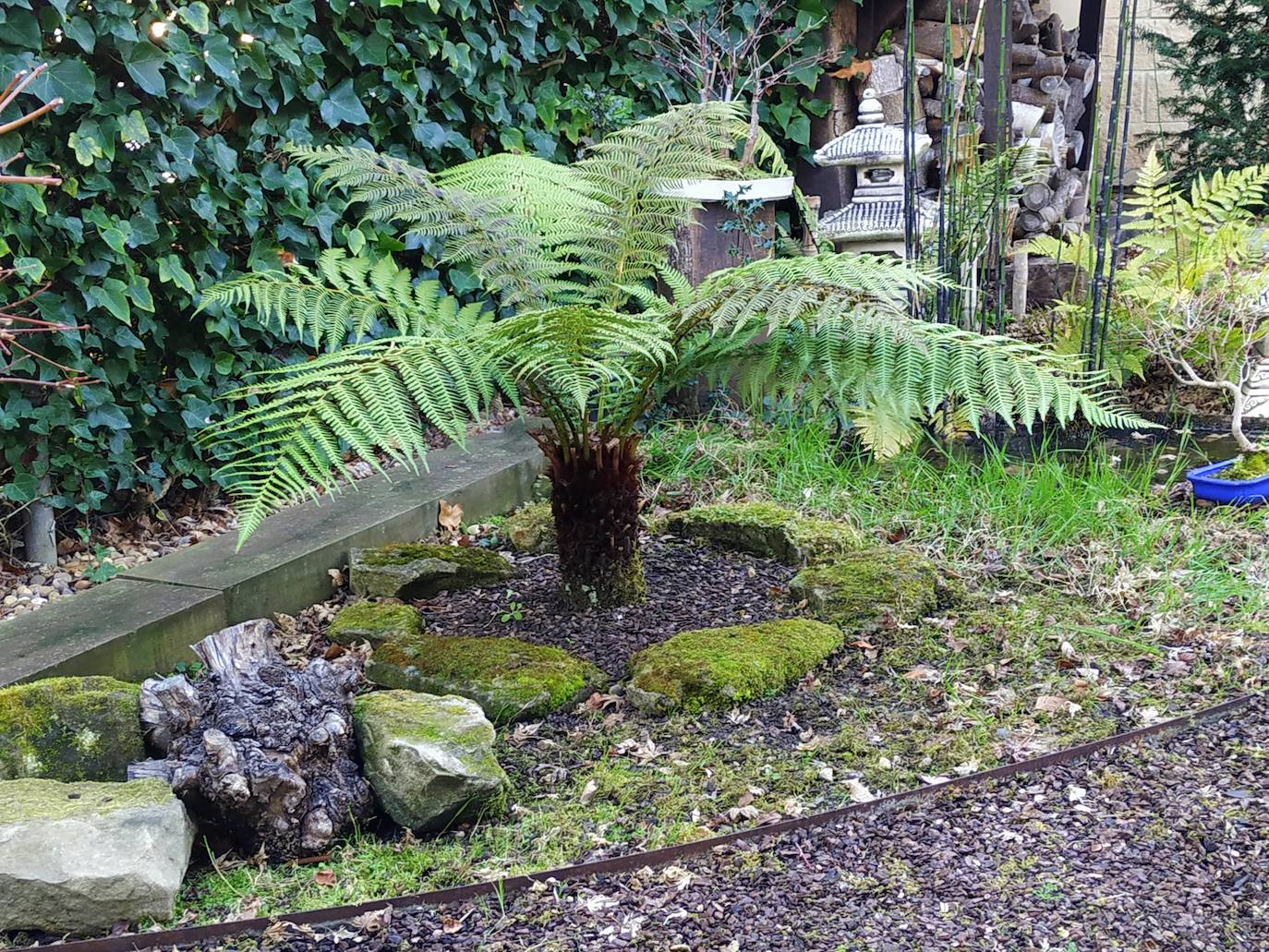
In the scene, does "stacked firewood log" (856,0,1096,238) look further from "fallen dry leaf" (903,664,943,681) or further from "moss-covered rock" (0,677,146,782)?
"moss-covered rock" (0,677,146,782)

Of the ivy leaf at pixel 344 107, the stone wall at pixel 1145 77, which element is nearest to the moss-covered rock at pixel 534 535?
the ivy leaf at pixel 344 107

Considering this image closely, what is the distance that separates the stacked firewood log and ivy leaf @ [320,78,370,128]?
275 centimetres

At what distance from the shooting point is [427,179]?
256 centimetres

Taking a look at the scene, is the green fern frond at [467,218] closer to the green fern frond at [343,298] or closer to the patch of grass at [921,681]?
the green fern frond at [343,298]

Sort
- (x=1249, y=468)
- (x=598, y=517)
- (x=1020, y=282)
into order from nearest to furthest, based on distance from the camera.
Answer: (x=598, y=517) < (x=1249, y=468) < (x=1020, y=282)

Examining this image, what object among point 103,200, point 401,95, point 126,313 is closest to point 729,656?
point 126,313

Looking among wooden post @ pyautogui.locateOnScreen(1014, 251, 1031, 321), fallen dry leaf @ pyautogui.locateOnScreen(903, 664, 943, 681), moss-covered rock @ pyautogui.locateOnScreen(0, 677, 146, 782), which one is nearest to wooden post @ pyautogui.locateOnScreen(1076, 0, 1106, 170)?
wooden post @ pyautogui.locateOnScreen(1014, 251, 1031, 321)

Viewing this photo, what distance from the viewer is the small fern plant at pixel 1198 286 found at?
3.74 m

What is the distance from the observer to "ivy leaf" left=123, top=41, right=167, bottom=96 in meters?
2.76

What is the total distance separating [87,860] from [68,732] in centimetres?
38

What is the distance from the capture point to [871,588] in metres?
2.80

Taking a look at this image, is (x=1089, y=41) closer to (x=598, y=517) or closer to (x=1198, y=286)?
(x=1198, y=286)

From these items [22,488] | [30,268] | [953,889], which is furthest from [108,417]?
[953,889]

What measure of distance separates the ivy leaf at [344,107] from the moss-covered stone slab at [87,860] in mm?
2208
